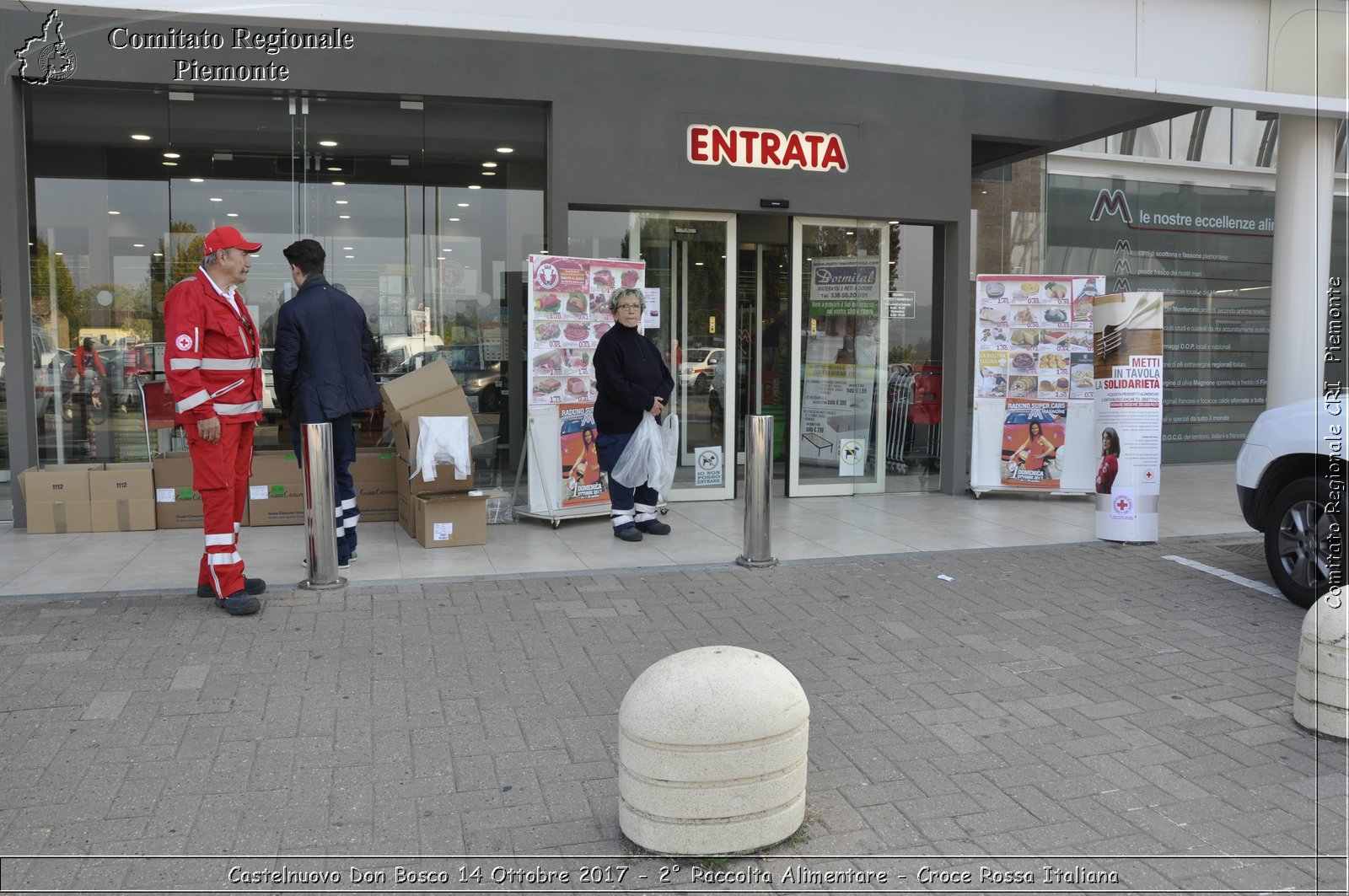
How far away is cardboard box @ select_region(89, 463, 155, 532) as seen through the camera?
26.8ft

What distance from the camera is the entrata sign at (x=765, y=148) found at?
947 centimetres

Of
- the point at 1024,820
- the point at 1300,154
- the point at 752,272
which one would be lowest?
the point at 1024,820

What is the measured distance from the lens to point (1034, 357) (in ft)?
33.7

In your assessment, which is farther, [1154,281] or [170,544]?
[1154,281]

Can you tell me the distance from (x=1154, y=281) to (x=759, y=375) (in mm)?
6080

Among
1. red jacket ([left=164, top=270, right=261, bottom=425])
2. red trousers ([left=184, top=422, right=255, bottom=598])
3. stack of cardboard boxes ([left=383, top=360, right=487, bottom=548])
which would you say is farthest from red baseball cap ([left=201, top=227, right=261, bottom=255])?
stack of cardboard boxes ([left=383, top=360, right=487, bottom=548])

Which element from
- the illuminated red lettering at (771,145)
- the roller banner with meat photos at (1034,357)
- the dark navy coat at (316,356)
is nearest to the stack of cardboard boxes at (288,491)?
the dark navy coat at (316,356)

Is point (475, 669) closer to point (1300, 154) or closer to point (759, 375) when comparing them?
point (759, 375)

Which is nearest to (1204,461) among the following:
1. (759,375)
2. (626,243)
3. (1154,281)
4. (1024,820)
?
(1154,281)

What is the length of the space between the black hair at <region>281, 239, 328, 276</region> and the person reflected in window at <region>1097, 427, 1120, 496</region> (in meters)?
6.10

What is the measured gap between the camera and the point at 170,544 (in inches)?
306

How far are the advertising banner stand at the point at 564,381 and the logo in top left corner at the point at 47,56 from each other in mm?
4055

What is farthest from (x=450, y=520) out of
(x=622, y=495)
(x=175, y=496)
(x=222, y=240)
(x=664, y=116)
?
(x=664, y=116)

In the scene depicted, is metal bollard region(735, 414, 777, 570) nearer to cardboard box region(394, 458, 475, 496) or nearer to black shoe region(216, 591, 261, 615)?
cardboard box region(394, 458, 475, 496)
